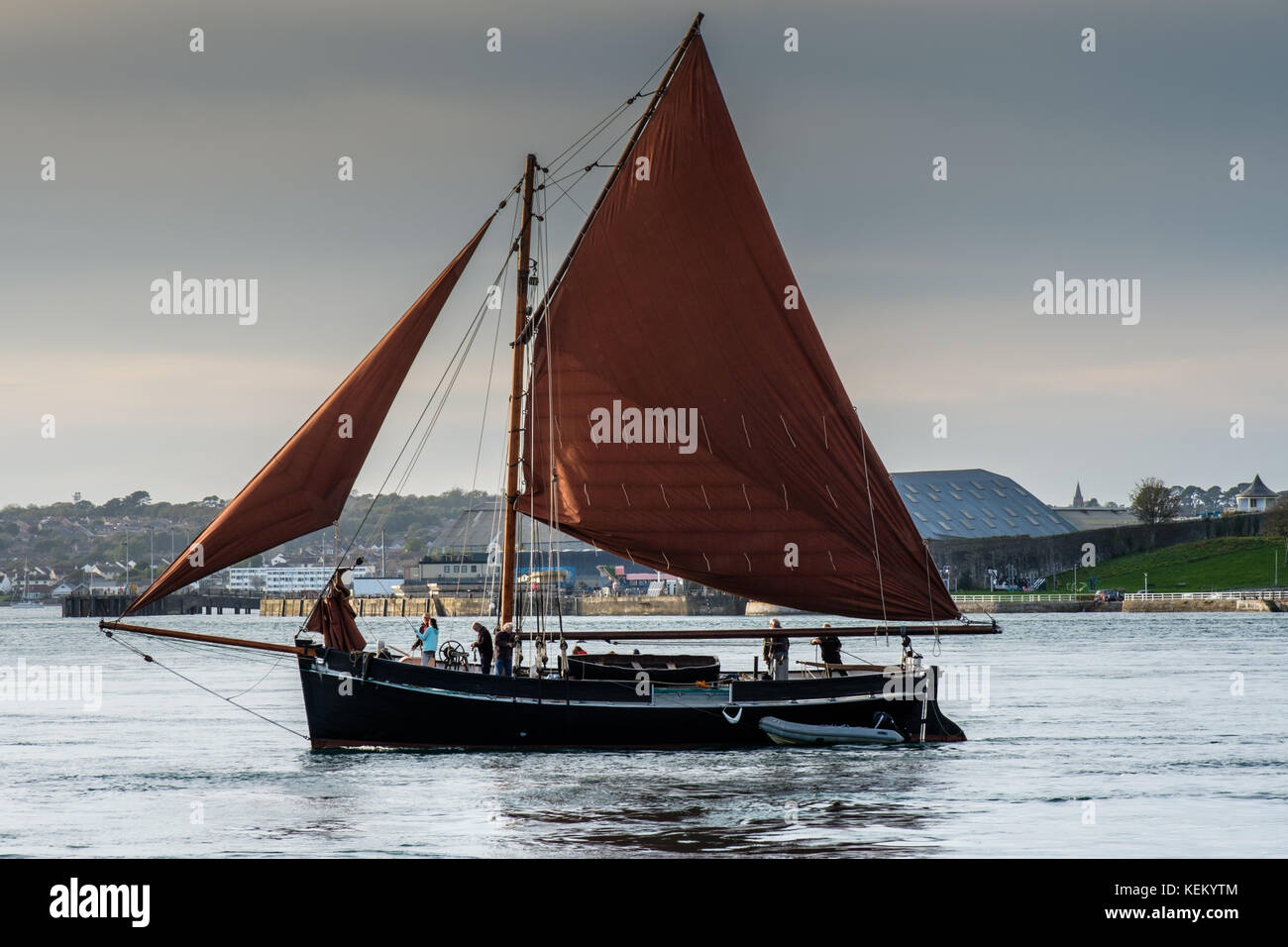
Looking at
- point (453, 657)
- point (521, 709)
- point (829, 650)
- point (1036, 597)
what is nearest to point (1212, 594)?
point (1036, 597)

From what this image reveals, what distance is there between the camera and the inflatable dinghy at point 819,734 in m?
36.2

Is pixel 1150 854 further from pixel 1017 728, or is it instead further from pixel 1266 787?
pixel 1017 728

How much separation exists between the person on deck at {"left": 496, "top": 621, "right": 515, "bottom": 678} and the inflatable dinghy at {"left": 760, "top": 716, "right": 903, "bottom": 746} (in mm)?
6168

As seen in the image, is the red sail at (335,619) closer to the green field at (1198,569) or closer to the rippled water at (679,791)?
the rippled water at (679,791)

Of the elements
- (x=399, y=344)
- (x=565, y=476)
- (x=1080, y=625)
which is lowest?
(x=1080, y=625)

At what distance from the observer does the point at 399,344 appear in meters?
34.6

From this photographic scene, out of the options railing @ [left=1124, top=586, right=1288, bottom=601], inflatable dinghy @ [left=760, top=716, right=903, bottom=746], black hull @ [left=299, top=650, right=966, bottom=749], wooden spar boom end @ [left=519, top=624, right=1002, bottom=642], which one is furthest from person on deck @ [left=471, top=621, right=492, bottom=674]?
railing @ [left=1124, top=586, right=1288, bottom=601]

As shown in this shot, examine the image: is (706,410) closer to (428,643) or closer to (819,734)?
(819,734)

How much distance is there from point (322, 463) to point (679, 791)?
10.6 meters

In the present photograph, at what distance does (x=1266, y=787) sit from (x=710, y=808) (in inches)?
476

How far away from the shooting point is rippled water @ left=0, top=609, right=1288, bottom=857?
25.1 m

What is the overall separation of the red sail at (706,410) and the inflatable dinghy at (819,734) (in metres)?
2.94

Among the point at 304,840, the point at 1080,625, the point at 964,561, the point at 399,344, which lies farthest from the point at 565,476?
the point at 964,561

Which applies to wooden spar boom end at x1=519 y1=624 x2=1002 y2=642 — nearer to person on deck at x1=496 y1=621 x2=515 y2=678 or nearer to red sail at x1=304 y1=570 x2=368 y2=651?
person on deck at x1=496 y1=621 x2=515 y2=678
